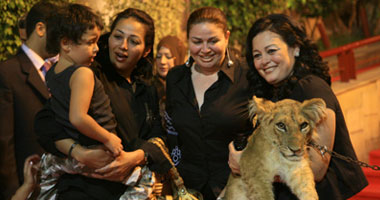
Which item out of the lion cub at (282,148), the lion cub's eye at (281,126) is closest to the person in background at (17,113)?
the lion cub at (282,148)

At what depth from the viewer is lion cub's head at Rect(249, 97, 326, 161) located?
7.25 ft

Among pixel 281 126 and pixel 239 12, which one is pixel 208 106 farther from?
pixel 239 12

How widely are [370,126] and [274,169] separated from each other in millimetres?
5225

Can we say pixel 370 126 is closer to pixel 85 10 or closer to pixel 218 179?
pixel 218 179

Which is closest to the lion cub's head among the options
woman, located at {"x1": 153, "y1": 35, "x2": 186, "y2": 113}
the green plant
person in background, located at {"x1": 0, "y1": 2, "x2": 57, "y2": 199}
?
person in background, located at {"x1": 0, "y1": 2, "x2": 57, "y2": 199}

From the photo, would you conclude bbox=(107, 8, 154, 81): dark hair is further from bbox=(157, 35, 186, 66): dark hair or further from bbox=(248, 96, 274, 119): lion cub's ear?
bbox=(157, 35, 186, 66): dark hair

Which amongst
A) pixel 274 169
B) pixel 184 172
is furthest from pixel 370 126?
pixel 274 169

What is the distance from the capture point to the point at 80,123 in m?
2.54

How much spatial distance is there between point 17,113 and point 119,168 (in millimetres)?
1356

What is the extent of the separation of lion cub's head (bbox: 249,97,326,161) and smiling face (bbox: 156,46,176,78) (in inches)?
116

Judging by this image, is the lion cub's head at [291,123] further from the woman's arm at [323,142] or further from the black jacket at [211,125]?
the black jacket at [211,125]

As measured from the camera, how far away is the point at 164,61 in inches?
206

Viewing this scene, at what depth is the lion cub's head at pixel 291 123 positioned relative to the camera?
2.21 metres

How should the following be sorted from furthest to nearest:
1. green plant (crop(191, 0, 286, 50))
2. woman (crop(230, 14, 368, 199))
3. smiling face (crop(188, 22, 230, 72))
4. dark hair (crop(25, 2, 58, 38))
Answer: green plant (crop(191, 0, 286, 50))
dark hair (crop(25, 2, 58, 38))
smiling face (crop(188, 22, 230, 72))
woman (crop(230, 14, 368, 199))
